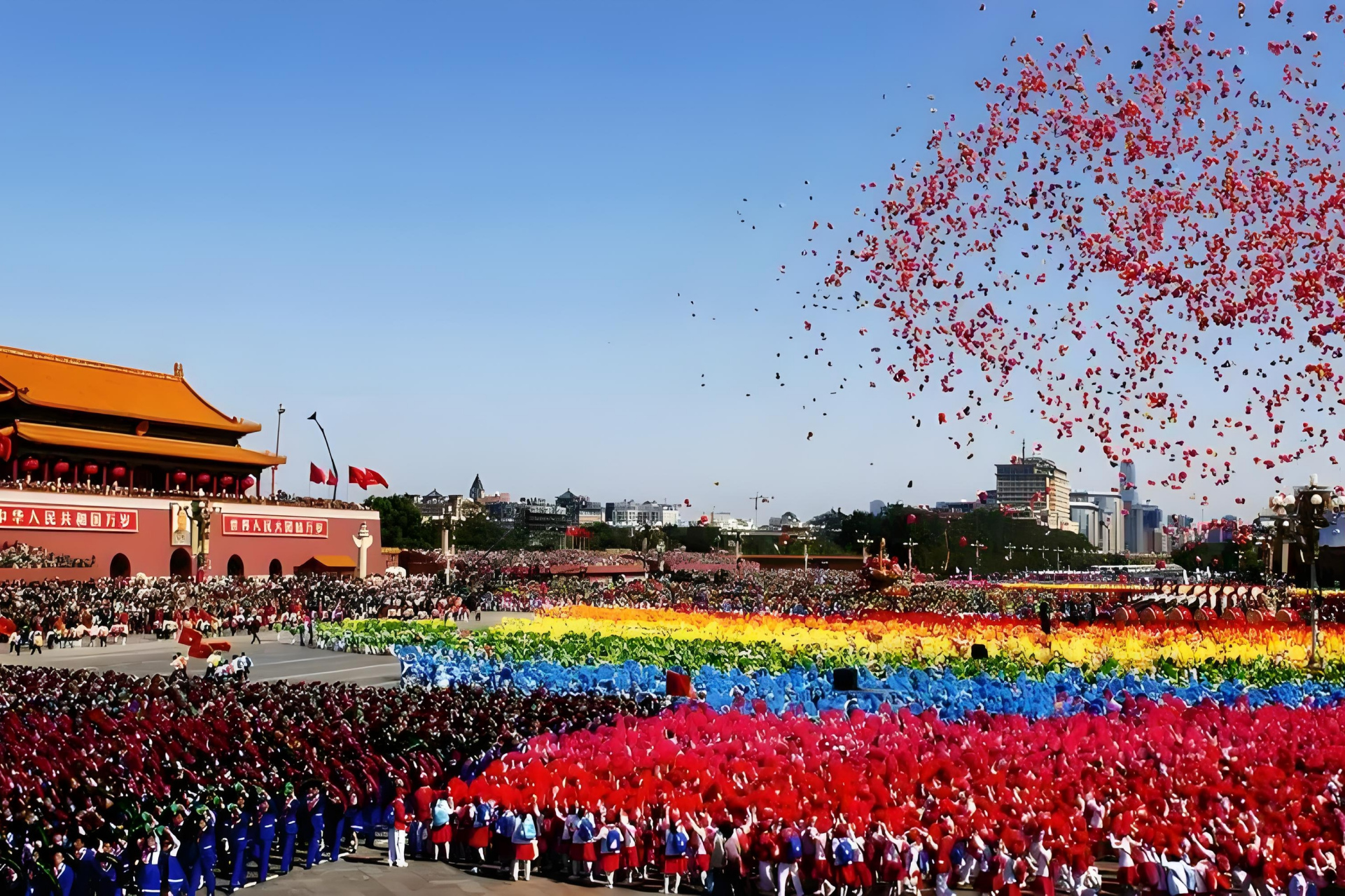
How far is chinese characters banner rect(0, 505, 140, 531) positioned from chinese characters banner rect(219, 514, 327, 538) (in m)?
4.50

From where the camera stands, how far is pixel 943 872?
9.98 meters

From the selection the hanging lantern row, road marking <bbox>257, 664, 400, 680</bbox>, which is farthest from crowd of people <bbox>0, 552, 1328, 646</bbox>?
the hanging lantern row

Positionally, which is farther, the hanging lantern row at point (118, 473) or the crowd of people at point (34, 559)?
the hanging lantern row at point (118, 473)

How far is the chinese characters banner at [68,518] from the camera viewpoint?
149 ft

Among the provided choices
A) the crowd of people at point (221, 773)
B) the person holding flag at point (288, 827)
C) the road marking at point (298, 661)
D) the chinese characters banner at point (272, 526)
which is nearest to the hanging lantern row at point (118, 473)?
the chinese characters banner at point (272, 526)

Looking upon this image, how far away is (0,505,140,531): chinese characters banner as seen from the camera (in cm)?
4550

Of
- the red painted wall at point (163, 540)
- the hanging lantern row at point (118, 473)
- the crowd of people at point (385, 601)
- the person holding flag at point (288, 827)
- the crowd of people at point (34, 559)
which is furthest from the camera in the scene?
the hanging lantern row at point (118, 473)

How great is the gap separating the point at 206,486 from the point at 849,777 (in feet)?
176

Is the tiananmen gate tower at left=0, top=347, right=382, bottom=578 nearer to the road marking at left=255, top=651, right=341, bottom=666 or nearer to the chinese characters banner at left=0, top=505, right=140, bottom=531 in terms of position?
the chinese characters banner at left=0, top=505, right=140, bottom=531

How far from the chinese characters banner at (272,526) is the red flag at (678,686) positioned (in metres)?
41.1

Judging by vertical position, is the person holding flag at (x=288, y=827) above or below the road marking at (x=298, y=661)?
above

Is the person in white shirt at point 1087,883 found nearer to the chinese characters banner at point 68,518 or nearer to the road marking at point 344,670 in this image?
the road marking at point 344,670

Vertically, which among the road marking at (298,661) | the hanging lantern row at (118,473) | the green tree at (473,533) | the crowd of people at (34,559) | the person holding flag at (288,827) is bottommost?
the road marking at (298,661)

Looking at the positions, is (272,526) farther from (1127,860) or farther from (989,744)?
(1127,860)
